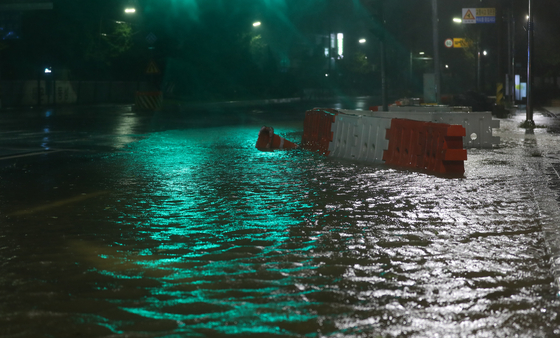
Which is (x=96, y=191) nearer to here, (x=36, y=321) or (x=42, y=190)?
(x=42, y=190)

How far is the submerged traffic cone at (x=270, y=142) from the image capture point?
17.1m

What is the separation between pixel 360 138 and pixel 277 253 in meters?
8.69

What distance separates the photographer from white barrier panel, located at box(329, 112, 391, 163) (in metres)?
14.0

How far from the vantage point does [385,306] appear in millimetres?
4648

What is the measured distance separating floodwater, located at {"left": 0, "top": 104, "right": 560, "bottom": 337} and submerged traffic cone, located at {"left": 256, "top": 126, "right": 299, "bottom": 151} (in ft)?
14.2

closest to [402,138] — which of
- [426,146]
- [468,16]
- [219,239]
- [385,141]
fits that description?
[385,141]

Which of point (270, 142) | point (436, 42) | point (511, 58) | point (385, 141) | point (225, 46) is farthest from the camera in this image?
point (225, 46)

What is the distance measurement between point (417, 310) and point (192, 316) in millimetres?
1476

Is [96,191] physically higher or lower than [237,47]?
lower

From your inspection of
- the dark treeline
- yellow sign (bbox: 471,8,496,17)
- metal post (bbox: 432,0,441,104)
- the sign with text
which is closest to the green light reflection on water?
the dark treeline

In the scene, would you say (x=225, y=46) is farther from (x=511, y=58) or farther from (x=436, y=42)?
(x=436, y=42)

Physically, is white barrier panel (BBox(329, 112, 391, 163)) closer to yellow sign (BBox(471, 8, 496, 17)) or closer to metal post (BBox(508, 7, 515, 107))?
yellow sign (BBox(471, 8, 496, 17))

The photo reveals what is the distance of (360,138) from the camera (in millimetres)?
14648

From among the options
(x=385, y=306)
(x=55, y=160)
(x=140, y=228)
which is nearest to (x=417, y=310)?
(x=385, y=306)
